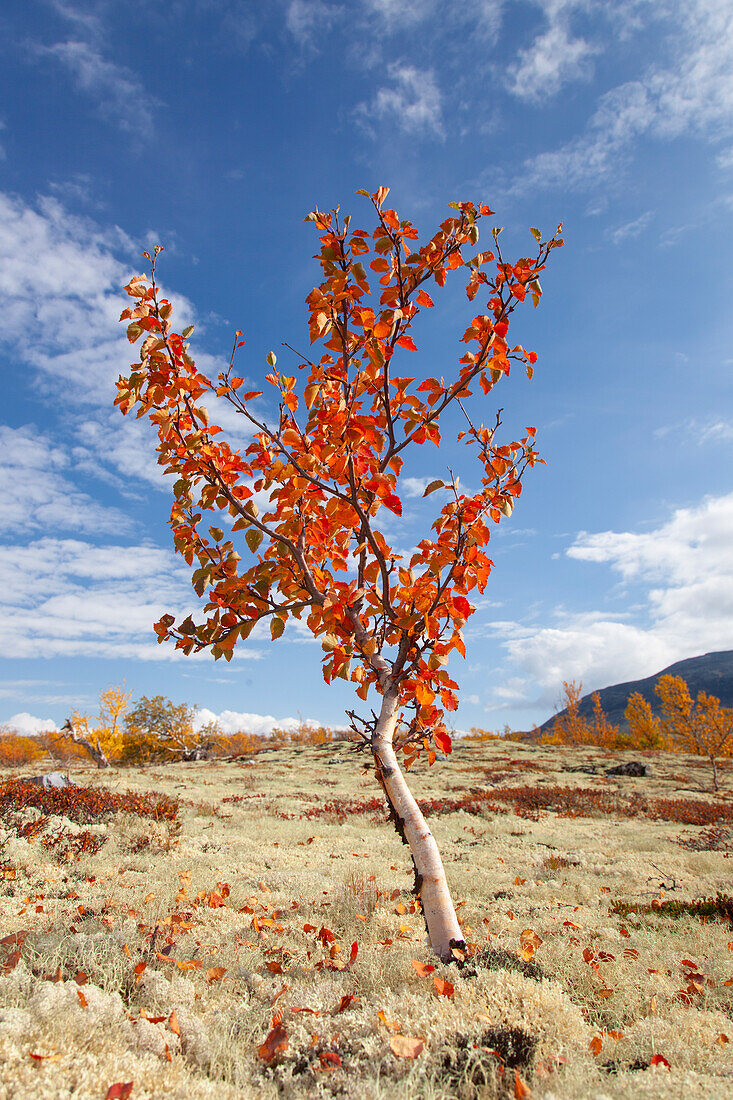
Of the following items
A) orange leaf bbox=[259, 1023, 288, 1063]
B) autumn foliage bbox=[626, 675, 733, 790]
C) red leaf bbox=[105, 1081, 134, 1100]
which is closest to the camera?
red leaf bbox=[105, 1081, 134, 1100]

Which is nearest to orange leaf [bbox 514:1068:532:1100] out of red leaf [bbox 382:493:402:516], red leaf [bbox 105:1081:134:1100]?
red leaf [bbox 105:1081:134:1100]

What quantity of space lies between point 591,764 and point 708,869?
2386 centimetres

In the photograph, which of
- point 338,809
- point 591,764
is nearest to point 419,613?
point 338,809

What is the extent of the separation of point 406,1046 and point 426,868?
107 centimetres

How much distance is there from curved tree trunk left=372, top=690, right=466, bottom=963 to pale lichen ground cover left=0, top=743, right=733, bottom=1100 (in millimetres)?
220

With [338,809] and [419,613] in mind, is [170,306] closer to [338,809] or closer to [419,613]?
[419,613]

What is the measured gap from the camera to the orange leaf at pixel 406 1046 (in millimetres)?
2400

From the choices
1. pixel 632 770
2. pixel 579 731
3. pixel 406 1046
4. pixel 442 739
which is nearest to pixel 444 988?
pixel 406 1046

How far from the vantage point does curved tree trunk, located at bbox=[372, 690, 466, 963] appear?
345 centimetres

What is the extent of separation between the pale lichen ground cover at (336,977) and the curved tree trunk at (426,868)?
0.72 ft

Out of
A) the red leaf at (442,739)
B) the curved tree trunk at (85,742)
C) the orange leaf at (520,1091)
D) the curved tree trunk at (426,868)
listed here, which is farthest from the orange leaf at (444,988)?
the curved tree trunk at (85,742)

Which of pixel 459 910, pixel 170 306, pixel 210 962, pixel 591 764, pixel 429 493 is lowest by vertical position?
pixel 591 764

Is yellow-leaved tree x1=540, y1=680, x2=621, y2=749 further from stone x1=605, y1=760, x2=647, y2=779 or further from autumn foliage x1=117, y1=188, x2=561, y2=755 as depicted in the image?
autumn foliage x1=117, y1=188, x2=561, y2=755

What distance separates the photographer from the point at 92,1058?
220cm
